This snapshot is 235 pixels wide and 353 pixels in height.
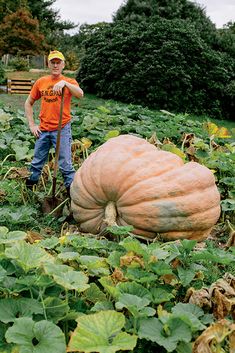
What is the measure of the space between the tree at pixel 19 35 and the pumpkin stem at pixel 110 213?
2804 centimetres

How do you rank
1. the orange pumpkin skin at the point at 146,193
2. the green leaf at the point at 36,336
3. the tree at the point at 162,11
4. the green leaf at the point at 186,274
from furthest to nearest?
the tree at the point at 162,11, the orange pumpkin skin at the point at 146,193, the green leaf at the point at 186,274, the green leaf at the point at 36,336

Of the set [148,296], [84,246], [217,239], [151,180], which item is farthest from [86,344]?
[217,239]

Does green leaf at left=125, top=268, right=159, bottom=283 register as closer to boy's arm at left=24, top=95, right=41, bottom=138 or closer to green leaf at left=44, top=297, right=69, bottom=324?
green leaf at left=44, top=297, right=69, bottom=324

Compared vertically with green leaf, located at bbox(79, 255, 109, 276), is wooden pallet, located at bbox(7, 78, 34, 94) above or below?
below

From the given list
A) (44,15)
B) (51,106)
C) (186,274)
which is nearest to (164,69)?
(51,106)

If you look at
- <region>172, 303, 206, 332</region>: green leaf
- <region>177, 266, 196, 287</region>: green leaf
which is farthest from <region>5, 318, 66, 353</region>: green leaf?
<region>177, 266, 196, 287</region>: green leaf

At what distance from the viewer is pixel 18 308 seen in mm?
2135

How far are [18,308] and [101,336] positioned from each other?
369mm

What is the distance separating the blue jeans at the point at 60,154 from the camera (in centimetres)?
478

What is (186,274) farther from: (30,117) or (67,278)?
(30,117)

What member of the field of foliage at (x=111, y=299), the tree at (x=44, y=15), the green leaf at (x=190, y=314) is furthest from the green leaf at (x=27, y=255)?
the tree at (x=44, y=15)

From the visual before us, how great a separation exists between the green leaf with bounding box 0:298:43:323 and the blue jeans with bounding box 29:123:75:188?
2625 mm

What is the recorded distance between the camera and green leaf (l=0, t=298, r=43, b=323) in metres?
2.10

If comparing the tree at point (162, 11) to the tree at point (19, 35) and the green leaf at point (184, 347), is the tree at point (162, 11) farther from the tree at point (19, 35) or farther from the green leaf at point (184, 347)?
the tree at point (19, 35)
